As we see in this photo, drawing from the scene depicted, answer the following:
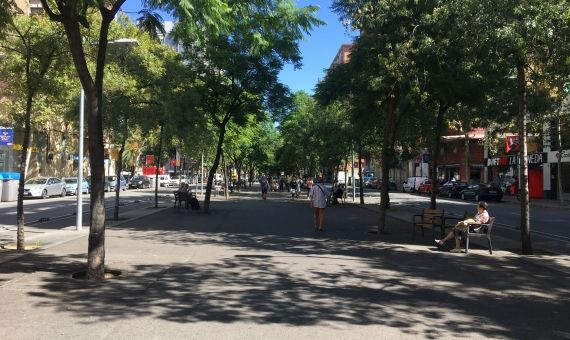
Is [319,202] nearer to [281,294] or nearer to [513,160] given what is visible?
[281,294]

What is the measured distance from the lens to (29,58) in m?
12.2

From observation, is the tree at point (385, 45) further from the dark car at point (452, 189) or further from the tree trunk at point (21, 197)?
the dark car at point (452, 189)

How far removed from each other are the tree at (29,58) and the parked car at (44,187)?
25.9 m

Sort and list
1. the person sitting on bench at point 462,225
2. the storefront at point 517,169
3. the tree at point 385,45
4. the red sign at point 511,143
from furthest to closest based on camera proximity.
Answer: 1. the storefront at point 517,169
2. the red sign at point 511,143
3. the tree at point 385,45
4. the person sitting on bench at point 462,225

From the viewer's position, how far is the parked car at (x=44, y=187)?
37.3m

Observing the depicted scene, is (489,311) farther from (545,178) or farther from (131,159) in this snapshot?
(131,159)

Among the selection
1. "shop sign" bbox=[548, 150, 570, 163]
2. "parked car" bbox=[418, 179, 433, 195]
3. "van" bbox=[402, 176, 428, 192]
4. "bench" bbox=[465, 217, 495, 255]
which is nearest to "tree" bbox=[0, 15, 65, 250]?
"bench" bbox=[465, 217, 495, 255]

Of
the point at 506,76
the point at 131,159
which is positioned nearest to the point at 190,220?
the point at 506,76

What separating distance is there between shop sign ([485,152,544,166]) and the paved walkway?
31636 millimetres

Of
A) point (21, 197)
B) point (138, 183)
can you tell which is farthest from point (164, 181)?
point (21, 197)

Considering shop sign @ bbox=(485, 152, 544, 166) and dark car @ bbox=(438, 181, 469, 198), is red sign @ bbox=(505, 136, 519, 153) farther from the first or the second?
dark car @ bbox=(438, 181, 469, 198)

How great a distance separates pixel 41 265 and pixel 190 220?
1015 cm

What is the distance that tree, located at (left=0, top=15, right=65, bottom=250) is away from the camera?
39.9ft

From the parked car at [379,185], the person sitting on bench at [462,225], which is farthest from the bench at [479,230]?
the parked car at [379,185]
